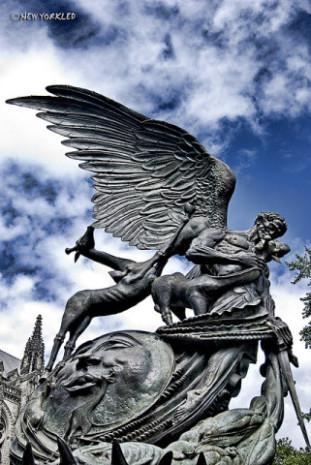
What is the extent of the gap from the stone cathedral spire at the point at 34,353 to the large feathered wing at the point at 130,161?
3697cm

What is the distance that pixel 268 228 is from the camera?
23.7 feet

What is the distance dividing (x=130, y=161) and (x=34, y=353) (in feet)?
133

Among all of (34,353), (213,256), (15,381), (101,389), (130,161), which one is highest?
(34,353)

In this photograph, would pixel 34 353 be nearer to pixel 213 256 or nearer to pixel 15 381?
pixel 15 381

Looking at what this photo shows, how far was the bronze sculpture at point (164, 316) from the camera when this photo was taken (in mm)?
5699

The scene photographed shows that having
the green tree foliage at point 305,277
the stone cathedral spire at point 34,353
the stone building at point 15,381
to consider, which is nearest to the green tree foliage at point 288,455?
the green tree foliage at point 305,277

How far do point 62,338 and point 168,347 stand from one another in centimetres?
145

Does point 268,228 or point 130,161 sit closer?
point 268,228

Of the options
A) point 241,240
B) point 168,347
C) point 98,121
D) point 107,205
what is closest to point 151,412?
point 168,347

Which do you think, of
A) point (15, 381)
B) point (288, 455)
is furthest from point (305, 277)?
point (15, 381)

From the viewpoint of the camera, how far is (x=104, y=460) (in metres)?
5.16

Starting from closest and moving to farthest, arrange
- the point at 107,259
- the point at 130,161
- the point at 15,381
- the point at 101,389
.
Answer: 1. the point at 101,389
2. the point at 107,259
3. the point at 130,161
4. the point at 15,381

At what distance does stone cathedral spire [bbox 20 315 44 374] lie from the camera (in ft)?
147

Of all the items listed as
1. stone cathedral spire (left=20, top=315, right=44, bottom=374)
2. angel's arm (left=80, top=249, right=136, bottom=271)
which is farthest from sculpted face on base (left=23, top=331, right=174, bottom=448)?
stone cathedral spire (left=20, top=315, right=44, bottom=374)
